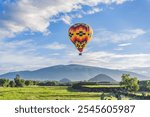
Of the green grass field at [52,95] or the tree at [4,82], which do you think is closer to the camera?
the green grass field at [52,95]

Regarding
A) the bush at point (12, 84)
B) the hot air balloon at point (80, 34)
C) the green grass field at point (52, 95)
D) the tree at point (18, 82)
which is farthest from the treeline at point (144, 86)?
the bush at point (12, 84)

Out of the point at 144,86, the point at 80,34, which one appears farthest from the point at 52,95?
the point at 80,34

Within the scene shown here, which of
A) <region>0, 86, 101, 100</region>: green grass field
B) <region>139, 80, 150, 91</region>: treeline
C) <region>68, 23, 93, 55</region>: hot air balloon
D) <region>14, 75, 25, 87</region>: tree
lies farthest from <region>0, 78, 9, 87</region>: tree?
<region>68, 23, 93, 55</region>: hot air balloon

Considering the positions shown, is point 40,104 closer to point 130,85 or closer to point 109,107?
point 109,107

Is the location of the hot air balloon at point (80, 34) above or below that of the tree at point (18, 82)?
above

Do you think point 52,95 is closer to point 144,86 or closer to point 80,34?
point 144,86

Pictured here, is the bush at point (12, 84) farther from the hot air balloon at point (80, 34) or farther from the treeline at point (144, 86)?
the hot air balloon at point (80, 34)

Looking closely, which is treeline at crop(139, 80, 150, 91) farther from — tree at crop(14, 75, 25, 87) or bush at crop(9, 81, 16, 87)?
bush at crop(9, 81, 16, 87)

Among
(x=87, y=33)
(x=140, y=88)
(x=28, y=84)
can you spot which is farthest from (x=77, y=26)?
(x=28, y=84)
